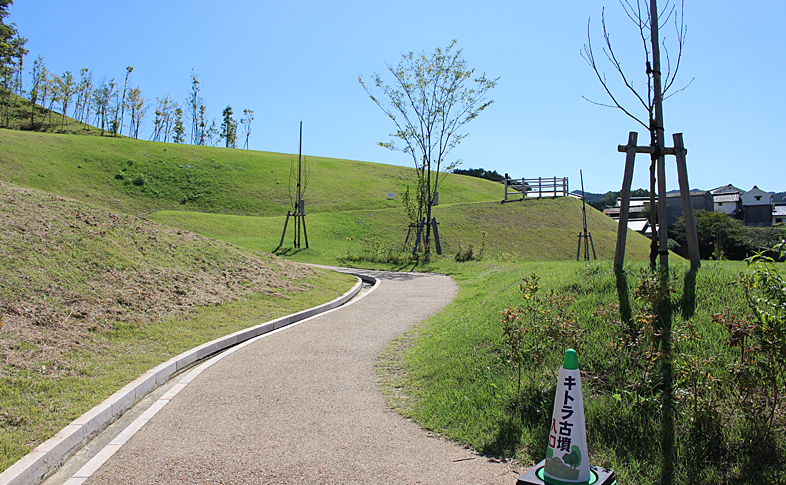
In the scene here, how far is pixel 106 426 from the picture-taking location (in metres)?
4.66

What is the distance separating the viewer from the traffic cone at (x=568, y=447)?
122 inches

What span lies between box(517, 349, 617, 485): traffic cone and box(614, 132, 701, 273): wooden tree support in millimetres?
4150

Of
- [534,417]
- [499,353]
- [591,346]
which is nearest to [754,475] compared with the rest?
[534,417]

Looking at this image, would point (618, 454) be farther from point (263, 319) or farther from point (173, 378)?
point (263, 319)

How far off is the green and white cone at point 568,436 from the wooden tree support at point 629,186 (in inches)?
163

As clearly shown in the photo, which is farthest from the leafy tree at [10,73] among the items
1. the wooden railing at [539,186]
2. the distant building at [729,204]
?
the distant building at [729,204]

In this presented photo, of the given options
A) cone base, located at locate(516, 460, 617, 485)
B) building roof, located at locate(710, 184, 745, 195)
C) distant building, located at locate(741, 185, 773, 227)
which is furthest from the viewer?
building roof, located at locate(710, 184, 745, 195)

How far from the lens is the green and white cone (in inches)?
122

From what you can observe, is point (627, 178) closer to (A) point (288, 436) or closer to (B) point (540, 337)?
(B) point (540, 337)

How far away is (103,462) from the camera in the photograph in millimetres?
3879

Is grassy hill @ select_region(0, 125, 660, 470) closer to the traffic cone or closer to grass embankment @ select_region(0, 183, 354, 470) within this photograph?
grass embankment @ select_region(0, 183, 354, 470)

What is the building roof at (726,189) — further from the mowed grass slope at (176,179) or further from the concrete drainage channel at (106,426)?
the concrete drainage channel at (106,426)

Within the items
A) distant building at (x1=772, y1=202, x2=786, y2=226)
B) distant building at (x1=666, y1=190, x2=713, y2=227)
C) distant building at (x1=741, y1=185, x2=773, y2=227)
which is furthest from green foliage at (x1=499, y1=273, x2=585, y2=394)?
distant building at (x1=741, y1=185, x2=773, y2=227)

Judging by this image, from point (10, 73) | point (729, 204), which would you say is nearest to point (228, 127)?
point (10, 73)
